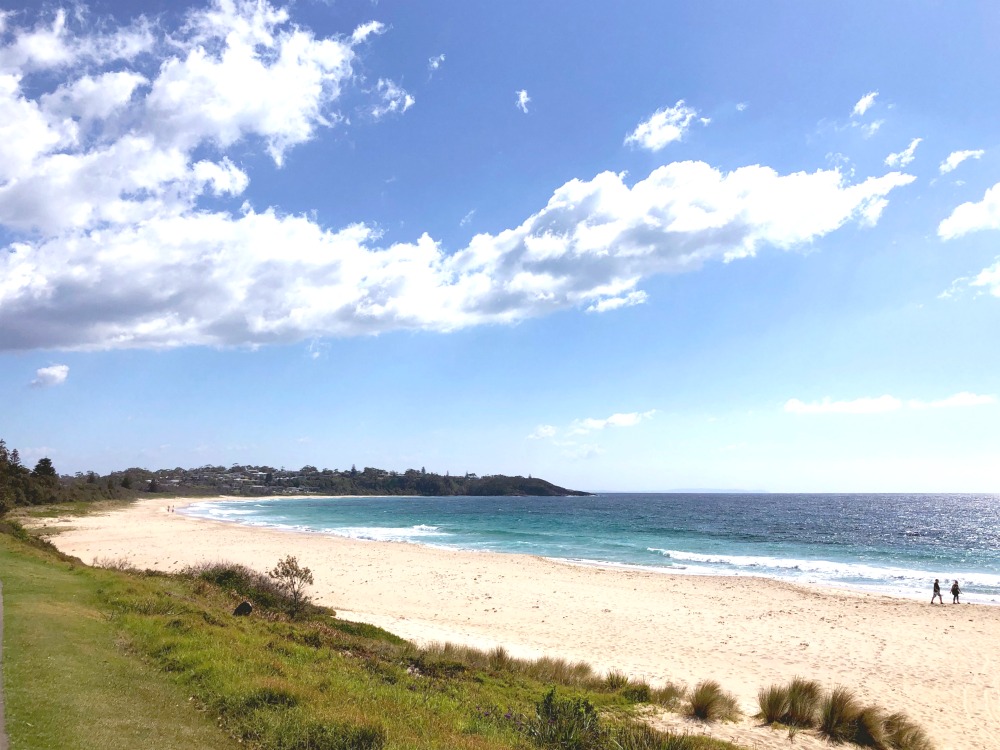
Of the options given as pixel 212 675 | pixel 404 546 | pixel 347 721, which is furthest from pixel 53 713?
pixel 404 546

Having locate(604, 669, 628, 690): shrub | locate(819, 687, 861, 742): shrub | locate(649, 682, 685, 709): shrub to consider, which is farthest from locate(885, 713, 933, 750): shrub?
locate(604, 669, 628, 690): shrub

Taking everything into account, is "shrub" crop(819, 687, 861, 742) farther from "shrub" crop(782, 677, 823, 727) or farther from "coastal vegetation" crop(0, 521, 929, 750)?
"shrub" crop(782, 677, 823, 727)

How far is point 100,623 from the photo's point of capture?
12.0 meters

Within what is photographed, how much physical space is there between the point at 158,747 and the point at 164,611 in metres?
8.22

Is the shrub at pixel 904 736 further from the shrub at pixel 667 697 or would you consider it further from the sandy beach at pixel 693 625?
the shrub at pixel 667 697

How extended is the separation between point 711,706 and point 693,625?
12.2 m

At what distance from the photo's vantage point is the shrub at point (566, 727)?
8719 millimetres

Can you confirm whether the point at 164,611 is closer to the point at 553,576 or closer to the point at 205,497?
the point at 553,576

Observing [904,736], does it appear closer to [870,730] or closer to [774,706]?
[870,730]

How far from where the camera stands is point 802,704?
12031 millimetres

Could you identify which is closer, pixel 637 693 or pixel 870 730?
pixel 870 730

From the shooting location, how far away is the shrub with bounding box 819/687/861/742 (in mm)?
11039

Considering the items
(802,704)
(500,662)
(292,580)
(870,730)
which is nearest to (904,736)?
(870,730)

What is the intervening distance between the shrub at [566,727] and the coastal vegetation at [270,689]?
24 millimetres
